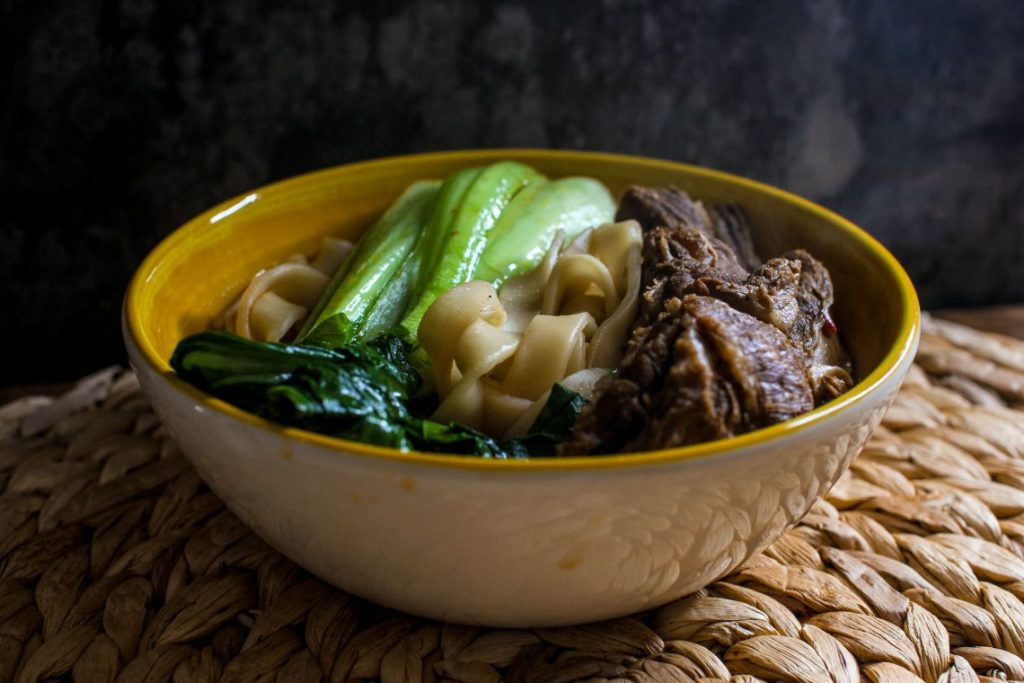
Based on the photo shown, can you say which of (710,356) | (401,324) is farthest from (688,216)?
(710,356)

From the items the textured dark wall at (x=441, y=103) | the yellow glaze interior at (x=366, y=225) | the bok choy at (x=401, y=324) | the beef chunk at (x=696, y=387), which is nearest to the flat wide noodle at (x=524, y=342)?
the bok choy at (x=401, y=324)

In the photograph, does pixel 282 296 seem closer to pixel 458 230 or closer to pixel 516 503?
pixel 458 230

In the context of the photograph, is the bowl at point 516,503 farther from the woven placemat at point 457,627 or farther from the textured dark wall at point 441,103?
the textured dark wall at point 441,103

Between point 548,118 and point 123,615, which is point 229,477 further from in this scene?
point 548,118

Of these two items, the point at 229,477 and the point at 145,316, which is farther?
the point at 145,316

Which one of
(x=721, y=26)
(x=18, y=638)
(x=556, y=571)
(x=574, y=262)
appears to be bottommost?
(x=18, y=638)

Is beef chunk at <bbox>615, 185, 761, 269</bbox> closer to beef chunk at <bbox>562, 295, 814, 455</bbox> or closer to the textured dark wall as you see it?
beef chunk at <bbox>562, 295, 814, 455</bbox>

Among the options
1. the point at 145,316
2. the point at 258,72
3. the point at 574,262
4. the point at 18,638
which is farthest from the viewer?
the point at 258,72

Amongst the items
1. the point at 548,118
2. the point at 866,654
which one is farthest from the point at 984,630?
the point at 548,118
